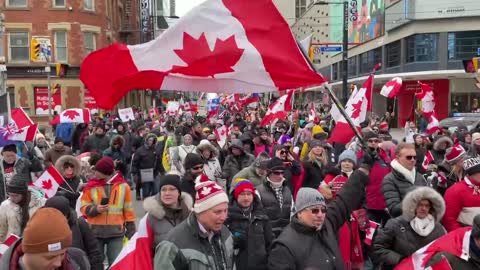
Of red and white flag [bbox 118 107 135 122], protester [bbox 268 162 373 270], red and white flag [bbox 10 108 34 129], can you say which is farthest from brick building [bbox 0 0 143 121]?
protester [bbox 268 162 373 270]

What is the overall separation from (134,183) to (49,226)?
11429mm

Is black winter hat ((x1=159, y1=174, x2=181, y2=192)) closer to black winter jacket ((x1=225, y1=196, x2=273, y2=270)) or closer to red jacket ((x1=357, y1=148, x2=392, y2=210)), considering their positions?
black winter jacket ((x1=225, y1=196, x2=273, y2=270))

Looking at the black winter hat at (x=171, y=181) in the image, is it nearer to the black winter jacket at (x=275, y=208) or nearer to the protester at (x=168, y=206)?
the protester at (x=168, y=206)

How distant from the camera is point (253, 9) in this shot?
6145 millimetres

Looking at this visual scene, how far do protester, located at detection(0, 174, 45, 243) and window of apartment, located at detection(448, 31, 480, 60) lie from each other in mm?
37933

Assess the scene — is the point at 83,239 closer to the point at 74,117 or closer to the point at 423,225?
the point at 423,225

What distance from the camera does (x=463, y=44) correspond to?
38969 mm

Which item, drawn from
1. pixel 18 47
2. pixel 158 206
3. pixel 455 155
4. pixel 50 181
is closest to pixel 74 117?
pixel 50 181

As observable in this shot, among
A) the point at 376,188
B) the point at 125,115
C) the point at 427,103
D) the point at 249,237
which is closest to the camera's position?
the point at 249,237

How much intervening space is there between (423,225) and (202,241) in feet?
6.19

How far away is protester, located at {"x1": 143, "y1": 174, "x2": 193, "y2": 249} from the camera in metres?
4.68

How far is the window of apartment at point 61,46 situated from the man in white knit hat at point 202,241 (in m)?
37.7

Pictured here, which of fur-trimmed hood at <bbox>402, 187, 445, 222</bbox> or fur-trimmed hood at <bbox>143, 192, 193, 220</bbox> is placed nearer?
fur-trimmed hood at <bbox>402, 187, 445, 222</bbox>

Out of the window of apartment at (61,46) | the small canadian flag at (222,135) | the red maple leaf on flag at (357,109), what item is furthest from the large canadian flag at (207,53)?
the window of apartment at (61,46)
